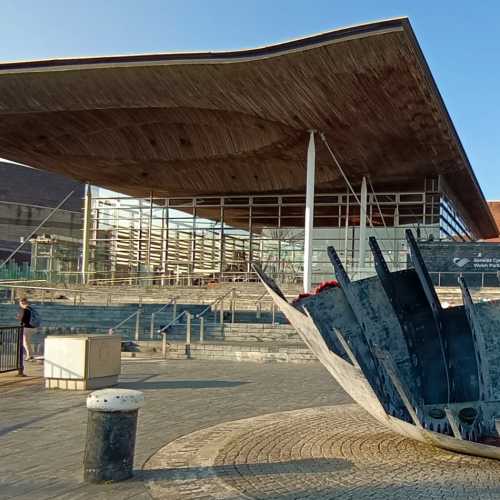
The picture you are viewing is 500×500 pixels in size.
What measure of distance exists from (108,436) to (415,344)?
331 cm

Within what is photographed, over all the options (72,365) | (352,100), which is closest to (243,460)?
(72,365)

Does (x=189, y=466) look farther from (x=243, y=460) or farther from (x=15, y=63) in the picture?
(x=15, y=63)

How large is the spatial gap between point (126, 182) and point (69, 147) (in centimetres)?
663

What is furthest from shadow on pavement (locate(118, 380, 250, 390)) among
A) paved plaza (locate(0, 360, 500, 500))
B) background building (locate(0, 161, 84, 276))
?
background building (locate(0, 161, 84, 276))

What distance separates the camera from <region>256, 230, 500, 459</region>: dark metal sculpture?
650 cm

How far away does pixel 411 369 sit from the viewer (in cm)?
696

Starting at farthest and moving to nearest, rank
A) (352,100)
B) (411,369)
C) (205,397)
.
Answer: (352,100) → (205,397) → (411,369)

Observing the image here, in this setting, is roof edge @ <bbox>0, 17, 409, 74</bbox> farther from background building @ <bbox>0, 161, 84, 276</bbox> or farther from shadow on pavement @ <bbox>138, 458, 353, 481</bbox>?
background building @ <bbox>0, 161, 84, 276</bbox>

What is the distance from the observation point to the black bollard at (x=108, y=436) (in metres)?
5.56

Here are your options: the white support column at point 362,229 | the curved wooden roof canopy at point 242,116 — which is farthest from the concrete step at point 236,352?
the white support column at point 362,229

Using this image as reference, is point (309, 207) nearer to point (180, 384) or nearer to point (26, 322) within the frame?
point (26, 322)

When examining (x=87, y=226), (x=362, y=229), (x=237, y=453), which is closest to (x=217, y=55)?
(x=362, y=229)

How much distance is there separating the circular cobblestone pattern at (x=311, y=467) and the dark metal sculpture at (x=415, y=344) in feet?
1.26

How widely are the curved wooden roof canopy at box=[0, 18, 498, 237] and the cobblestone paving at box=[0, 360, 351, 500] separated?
35.2 ft
